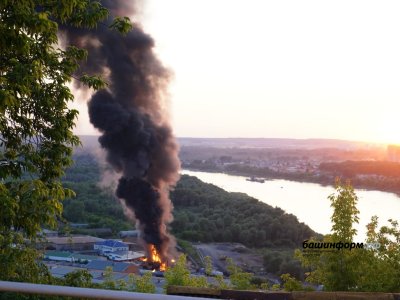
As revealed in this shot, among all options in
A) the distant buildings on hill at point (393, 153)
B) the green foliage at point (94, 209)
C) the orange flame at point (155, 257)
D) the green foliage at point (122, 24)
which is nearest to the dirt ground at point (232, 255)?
the orange flame at point (155, 257)

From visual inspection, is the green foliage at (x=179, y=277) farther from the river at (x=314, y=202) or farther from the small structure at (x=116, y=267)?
the river at (x=314, y=202)

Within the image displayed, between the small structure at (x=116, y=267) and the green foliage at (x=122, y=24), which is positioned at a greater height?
the green foliage at (x=122, y=24)

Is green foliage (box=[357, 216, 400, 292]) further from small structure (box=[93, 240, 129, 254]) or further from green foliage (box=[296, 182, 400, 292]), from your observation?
small structure (box=[93, 240, 129, 254])

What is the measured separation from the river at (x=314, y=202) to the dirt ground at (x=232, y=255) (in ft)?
11.2

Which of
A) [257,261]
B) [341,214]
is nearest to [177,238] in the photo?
[257,261]

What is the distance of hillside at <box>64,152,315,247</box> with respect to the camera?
25359 millimetres

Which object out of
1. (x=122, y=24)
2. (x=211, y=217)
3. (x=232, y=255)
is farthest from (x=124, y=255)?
(x=122, y=24)

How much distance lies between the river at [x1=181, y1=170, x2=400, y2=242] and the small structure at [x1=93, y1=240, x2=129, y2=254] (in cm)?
891

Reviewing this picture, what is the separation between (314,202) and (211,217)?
26.7 feet

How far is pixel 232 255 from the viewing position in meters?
23.1

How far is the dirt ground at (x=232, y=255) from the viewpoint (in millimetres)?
20547

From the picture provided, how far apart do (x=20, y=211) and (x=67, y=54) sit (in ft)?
4.37

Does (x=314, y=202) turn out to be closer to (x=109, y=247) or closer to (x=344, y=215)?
(x=109, y=247)

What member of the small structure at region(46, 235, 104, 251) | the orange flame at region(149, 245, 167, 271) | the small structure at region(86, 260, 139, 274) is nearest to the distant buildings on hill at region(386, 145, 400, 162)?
the orange flame at region(149, 245, 167, 271)
